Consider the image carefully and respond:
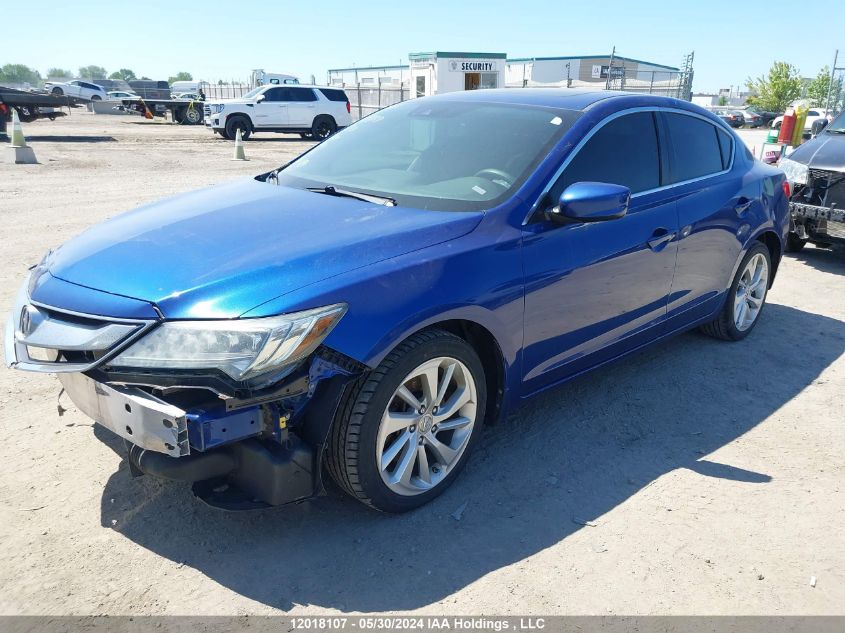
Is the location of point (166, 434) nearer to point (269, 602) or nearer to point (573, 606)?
point (269, 602)

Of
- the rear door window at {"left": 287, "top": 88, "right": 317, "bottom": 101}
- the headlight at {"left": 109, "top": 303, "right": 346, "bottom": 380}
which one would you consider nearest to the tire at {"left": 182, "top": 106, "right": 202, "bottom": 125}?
the rear door window at {"left": 287, "top": 88, "right": 317, "bottom": 101}

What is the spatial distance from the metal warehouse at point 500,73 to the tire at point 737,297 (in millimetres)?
16331

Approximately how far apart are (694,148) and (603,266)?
148cm

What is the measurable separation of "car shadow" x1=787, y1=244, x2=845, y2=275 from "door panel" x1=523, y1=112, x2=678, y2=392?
15.3ft

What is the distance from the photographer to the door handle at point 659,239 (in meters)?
3.88

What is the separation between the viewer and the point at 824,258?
26.8 feet

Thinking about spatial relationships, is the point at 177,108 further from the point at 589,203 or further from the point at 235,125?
the point at 589,203

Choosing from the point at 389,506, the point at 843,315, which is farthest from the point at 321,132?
the point at 389,506

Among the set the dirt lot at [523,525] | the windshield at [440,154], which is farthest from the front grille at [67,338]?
the windshield at [440,154]

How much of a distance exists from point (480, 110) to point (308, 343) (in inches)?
82.0

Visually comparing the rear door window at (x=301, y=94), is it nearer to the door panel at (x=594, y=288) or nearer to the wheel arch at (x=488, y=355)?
the door panel at (x=594, y=288)

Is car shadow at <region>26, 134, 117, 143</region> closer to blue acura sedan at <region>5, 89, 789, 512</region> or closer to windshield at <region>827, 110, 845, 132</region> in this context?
blue acura sedan at <region>5, 89, 789, 512</region>

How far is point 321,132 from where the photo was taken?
24984mm

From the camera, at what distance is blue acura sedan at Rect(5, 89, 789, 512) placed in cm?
242
